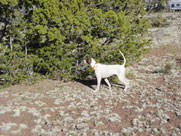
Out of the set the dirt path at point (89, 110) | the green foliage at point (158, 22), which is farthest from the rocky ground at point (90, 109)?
the green foliage at point (158, 22)

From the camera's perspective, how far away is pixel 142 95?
24.4 ft

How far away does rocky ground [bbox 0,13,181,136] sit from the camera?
5090 millimetres

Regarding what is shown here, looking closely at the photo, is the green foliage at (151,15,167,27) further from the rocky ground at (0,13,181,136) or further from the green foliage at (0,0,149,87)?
the rocky ground at (0,13,181,136)

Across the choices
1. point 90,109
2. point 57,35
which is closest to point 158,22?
point 57,35

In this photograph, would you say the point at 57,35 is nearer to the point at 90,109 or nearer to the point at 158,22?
the point at 90,109

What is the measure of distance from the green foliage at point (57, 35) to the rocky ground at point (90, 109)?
2.97 ft

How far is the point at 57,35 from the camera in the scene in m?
7.95

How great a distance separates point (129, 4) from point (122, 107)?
569 centimetres

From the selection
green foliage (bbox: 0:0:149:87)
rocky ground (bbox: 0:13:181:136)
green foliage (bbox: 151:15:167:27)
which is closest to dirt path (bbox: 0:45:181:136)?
rocky ground (bbox: 0:13:181:136)

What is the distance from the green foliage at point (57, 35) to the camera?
25.7 ft

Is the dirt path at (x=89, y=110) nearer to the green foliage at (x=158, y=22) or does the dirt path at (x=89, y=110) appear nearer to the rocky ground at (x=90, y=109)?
the rocky ground at (x=90, y=109)

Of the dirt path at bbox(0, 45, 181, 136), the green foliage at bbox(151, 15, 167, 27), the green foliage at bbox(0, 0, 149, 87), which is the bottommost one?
the dirt path at bbox(0, 45, 181, 136)

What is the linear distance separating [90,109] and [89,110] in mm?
80

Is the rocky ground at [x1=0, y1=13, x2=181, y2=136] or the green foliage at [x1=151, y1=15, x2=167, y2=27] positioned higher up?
the green foliage at [x1=151, y1=15, x2=167, y2=27]
